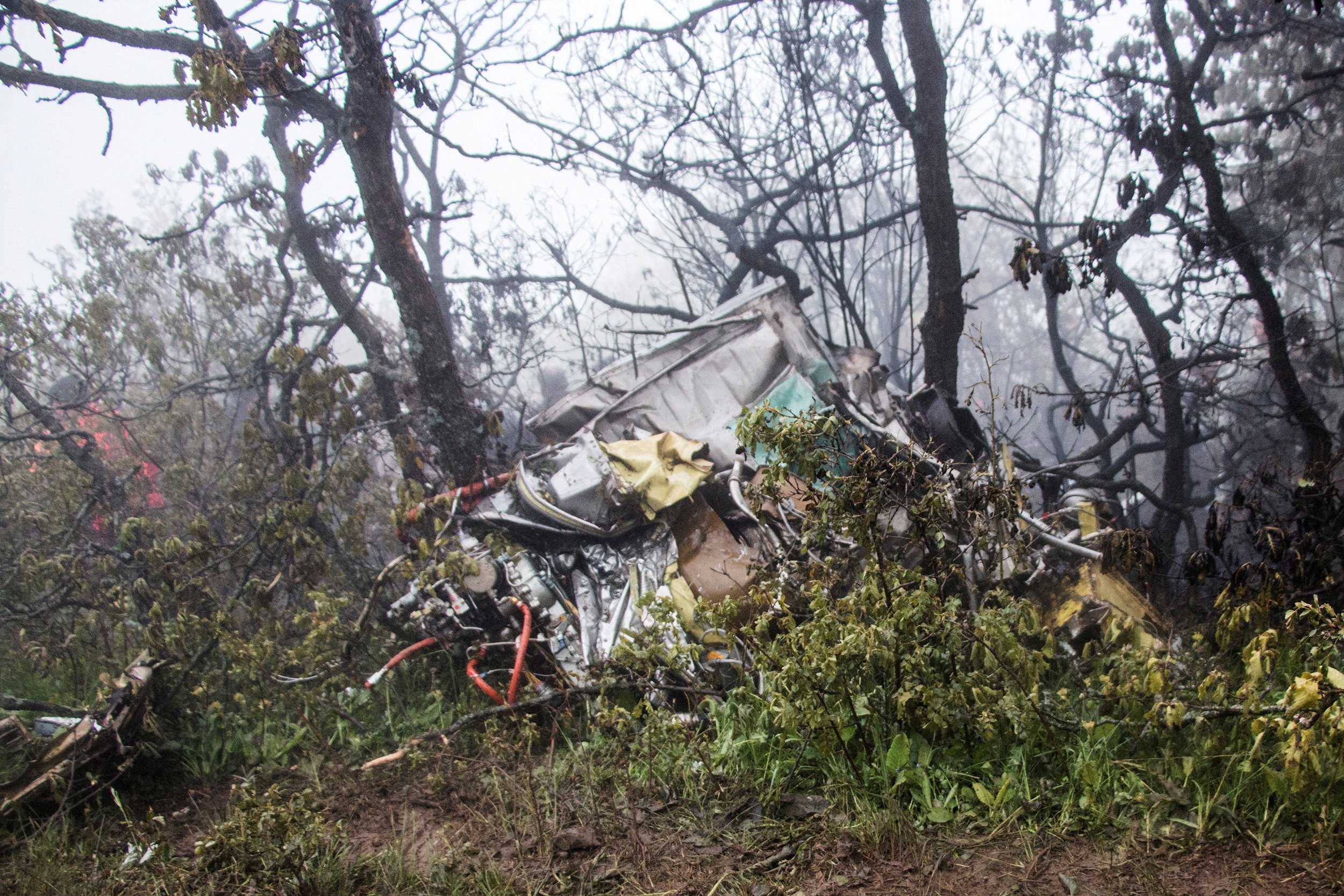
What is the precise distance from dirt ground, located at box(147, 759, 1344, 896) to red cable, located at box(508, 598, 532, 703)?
0.74m

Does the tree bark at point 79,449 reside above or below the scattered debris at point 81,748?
above

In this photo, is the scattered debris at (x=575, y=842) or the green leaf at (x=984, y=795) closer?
the green leaf at (x=984, y=795)

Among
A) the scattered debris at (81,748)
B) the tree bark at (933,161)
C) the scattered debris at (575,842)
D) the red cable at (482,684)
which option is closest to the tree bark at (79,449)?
the scattered debris at (81,748)

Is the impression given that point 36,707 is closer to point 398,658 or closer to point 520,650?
point 398,658

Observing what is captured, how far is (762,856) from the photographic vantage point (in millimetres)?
2529

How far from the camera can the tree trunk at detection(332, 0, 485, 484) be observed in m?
5.44

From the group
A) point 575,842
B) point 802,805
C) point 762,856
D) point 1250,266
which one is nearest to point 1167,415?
point 1250,266

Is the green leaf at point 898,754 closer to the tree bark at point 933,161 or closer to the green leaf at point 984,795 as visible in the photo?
the green leaf at point 984,795

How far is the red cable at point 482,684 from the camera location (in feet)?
12.9

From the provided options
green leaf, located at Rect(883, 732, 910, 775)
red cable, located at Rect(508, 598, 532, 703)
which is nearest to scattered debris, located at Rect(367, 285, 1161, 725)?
red cable, located at Rect(508, 598, 532, 703)

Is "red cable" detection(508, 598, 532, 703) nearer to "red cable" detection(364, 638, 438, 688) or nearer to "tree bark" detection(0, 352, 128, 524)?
"red cable" detection(364, 638, 438, 688)

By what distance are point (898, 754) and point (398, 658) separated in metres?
2.74

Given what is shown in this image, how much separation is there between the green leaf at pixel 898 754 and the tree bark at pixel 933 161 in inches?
159

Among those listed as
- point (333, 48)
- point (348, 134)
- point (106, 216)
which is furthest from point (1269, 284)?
point (106, 216)
